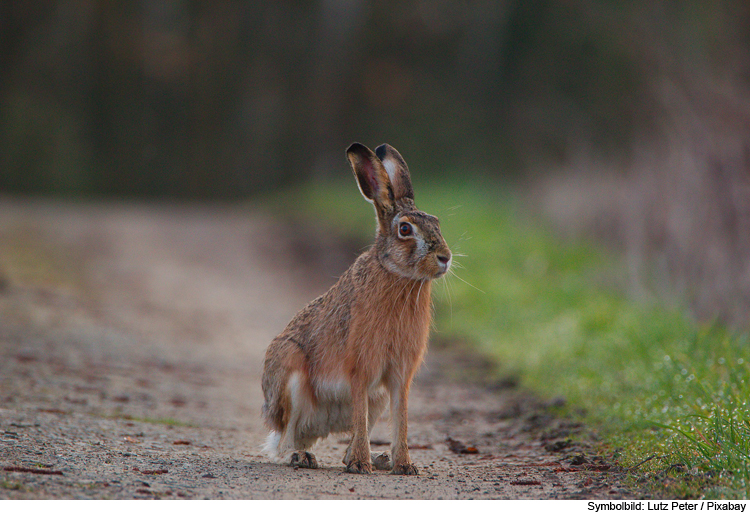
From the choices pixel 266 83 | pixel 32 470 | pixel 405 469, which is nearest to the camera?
pixel 32 470

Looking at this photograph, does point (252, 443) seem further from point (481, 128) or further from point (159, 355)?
point (481, 128)

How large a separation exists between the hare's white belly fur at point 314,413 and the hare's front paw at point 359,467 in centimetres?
38

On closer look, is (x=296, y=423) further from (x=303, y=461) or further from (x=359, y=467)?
(x=359, y=467)

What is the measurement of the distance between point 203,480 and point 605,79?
30.5 metres

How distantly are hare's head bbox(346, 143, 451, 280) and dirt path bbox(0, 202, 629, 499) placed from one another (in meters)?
1.28

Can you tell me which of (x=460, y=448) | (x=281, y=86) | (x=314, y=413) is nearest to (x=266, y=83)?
(x=281, y=86)

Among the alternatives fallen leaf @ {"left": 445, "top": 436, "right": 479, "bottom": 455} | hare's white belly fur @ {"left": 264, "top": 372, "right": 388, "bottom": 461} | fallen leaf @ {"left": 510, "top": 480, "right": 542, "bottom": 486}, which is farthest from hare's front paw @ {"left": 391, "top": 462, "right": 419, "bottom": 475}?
fallen leaf @ {"left": 445, "top": 436, "right": 479, "bottom": 455}

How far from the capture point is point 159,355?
28.0ft

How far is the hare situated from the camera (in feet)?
→ 16.2

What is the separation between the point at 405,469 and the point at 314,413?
703mm

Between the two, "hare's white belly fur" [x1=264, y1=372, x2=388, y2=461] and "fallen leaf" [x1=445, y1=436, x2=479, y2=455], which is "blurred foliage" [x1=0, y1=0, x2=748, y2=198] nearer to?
"fallen leaf" [x1=445, y1=436, x2=479, y2=455]

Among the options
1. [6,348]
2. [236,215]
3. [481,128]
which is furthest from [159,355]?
[481,128]

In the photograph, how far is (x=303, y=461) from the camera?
508cm

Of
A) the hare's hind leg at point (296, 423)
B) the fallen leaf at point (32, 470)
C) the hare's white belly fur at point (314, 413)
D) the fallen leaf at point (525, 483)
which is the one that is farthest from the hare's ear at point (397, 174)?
the fallen leaf at point (32, 470)
